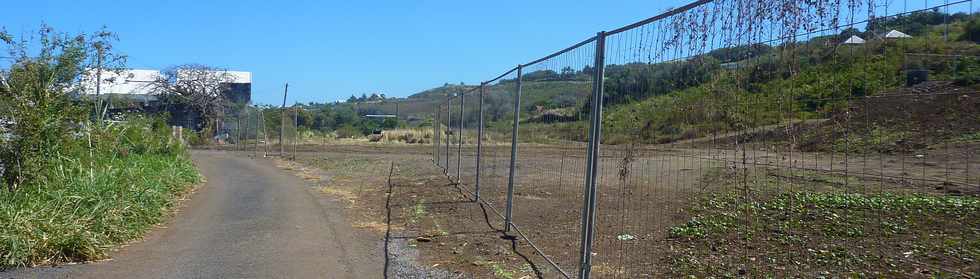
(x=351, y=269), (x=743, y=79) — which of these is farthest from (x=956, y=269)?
(x=351, y=269)

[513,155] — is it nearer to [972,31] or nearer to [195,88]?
[972,31]

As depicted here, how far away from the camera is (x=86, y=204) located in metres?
9.02

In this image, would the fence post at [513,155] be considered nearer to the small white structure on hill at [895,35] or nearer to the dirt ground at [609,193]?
the dirt ground at [609,193]

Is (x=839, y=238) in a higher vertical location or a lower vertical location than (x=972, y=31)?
lower

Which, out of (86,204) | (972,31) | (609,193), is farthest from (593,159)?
(86,204)

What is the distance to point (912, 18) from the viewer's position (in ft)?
9.75

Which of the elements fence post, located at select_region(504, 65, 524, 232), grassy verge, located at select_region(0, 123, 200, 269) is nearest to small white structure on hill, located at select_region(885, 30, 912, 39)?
fence post, located at select_region(504, 65, 524, 232)

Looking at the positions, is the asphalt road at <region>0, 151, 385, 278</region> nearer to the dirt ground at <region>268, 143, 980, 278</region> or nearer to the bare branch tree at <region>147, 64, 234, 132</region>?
the dirt ground at <region>268, 143, 980, 278</region>

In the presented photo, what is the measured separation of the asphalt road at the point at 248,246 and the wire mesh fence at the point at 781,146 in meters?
2.04

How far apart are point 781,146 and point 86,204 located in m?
7.97

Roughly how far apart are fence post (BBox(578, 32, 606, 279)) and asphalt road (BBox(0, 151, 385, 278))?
2.21 m

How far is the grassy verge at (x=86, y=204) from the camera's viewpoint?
297 inches

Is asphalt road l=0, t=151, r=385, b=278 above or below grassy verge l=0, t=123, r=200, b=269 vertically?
below

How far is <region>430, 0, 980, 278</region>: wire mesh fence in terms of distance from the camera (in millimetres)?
3053
